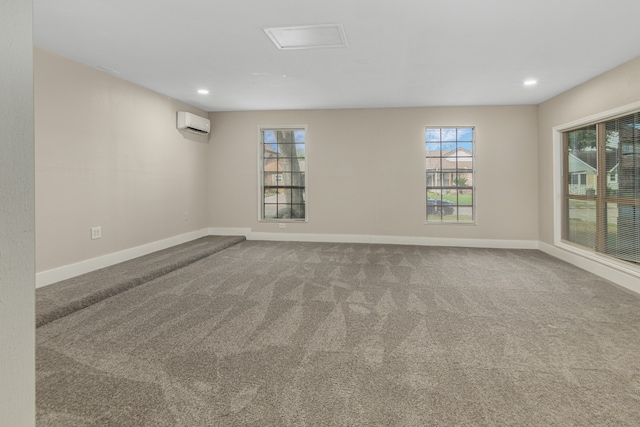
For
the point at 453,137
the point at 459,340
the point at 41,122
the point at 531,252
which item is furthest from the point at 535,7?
the point at 41,122

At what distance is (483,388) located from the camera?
1.92 m

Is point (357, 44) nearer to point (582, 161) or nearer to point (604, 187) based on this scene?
point (604, 187)

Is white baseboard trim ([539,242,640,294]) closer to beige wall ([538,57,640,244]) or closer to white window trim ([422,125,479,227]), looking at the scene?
beige wall ([538,57,640,244])

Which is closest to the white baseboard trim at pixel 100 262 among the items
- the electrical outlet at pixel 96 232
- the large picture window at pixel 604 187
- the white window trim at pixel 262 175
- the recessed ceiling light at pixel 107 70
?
the electrical outlet at pixel 96 232

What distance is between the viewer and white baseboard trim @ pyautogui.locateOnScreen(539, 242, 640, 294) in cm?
382

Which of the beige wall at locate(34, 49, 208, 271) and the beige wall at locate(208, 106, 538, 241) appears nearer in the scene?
the beige wall at locate(34, 49, 208, 271)

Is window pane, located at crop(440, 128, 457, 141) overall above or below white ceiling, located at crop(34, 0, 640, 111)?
below

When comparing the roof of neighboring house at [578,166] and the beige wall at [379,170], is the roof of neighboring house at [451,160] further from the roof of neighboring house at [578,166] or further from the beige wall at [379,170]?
the roof of neighboring house at [578,166]

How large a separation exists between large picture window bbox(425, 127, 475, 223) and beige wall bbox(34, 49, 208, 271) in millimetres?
4509

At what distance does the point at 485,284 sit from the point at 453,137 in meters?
3.37

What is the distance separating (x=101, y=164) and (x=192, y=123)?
196cm

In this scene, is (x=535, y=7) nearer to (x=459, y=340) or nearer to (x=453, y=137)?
(x=459, y=340)

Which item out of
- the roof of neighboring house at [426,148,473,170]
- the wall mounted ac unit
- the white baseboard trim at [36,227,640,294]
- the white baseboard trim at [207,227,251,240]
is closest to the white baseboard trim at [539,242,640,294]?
the white baseboard trim at [36,227,640,294]

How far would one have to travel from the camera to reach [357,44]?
11.5 ft
